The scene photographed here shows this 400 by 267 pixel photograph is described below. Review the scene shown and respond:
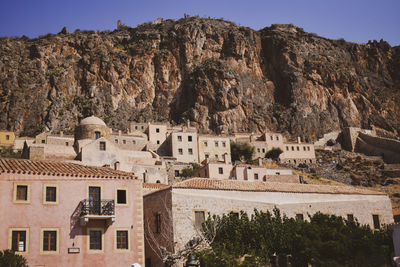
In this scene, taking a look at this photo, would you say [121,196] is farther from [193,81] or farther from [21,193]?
[193,81]

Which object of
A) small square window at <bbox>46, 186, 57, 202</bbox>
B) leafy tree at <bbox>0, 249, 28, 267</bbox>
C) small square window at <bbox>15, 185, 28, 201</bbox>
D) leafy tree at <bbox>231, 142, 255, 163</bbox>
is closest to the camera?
leafy tree at <bbox>0, 249, 28, 267</bbox>

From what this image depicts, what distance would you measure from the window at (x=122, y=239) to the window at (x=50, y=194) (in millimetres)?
4565

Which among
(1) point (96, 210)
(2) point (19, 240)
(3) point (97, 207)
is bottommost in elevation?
(2) point (19, 240)

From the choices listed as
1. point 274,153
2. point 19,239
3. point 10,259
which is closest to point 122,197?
point 19,239

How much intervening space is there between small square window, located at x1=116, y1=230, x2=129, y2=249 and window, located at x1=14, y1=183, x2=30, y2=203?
6.15m

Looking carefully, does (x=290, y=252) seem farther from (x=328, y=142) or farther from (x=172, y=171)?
(x=328, y=142)

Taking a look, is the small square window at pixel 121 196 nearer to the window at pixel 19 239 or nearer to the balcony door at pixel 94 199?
the balcony door at pixel 94 199

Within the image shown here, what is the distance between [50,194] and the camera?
30.9m

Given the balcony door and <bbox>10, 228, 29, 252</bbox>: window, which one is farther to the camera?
the balcony door

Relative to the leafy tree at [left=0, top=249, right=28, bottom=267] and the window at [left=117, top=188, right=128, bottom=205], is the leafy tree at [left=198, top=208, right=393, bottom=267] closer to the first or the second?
the window at [left=117, top=188, right=128, bottom=205]

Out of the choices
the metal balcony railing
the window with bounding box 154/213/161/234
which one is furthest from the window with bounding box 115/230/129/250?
the window with bounding box 154/213/161/234

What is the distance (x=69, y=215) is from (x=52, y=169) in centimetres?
359

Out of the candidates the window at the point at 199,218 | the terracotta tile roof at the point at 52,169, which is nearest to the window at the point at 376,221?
the window at the point at 199,218

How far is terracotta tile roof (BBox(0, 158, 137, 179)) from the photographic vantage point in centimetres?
3092
